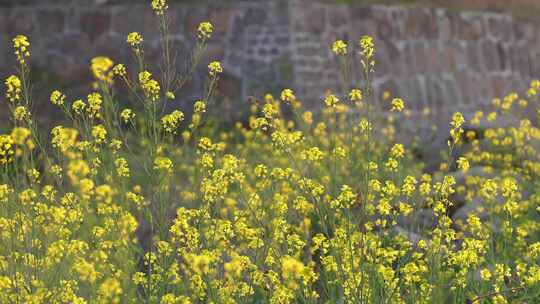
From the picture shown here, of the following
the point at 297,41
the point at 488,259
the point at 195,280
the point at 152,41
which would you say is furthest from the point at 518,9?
the point at 195,280

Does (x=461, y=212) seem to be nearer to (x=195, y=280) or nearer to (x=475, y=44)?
(x=195, y=280)

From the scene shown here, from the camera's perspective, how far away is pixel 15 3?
10445 mm

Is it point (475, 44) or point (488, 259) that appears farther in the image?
point (475, 44)

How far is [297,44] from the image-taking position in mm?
9430

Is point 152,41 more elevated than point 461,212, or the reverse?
point 152,41

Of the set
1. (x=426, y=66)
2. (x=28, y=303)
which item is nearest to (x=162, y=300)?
(x=28, y=303)

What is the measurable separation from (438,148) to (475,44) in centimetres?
274

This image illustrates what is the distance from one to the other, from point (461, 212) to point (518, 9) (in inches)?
229

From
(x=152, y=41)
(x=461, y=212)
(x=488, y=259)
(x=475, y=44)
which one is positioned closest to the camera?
(x=488, y=259)

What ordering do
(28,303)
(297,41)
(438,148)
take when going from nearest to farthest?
1. (28,303)
2. (438,148)
3. (297,41)

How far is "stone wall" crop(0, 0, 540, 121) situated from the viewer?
9492 mm

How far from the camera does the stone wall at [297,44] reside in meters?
9.49

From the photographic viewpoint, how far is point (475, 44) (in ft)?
35.8

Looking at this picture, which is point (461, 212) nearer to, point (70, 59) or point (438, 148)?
point (438, 148)
